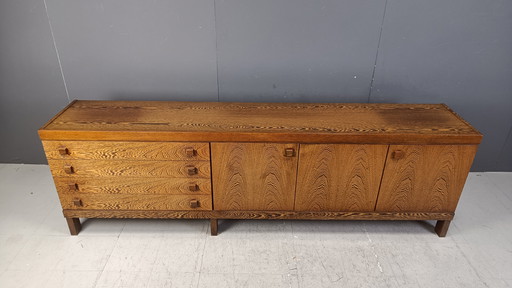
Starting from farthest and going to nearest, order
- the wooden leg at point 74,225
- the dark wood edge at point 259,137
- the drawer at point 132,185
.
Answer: the wooden leg at point 74,225 < the drawer at point 132,185 < the dark wood edge at point 259,137

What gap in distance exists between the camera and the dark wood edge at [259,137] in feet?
5.55

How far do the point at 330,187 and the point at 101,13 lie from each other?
64.2 inches

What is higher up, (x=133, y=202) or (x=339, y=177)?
(x=339, y=177)

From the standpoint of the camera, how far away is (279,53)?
6.91ft

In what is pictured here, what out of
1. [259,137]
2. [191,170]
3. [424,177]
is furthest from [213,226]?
[424,177]

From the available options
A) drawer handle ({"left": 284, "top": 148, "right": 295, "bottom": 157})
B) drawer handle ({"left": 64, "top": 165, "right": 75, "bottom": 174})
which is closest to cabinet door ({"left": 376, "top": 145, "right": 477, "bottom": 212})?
drawer handle ({"left": 284, "top": 148, "right": 295, "bottom": 157})

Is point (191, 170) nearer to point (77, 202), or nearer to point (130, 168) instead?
point (130, 168)

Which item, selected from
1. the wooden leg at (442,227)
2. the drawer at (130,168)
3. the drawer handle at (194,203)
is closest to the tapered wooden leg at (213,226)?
the drawer handle at (194,203)

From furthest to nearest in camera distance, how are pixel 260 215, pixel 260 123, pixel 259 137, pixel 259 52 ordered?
1. pixel 259 52
2. pixel 260 215
3. pixel 260 123
4. pixel 259 137

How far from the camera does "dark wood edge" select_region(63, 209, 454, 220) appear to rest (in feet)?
6.28

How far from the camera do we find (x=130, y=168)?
70.6 inches

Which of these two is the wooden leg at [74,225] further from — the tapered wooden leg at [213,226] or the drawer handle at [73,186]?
the tapered wooden leg at [213,226]

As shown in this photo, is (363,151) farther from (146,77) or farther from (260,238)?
(146,77)

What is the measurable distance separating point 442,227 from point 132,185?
173 centimetres
